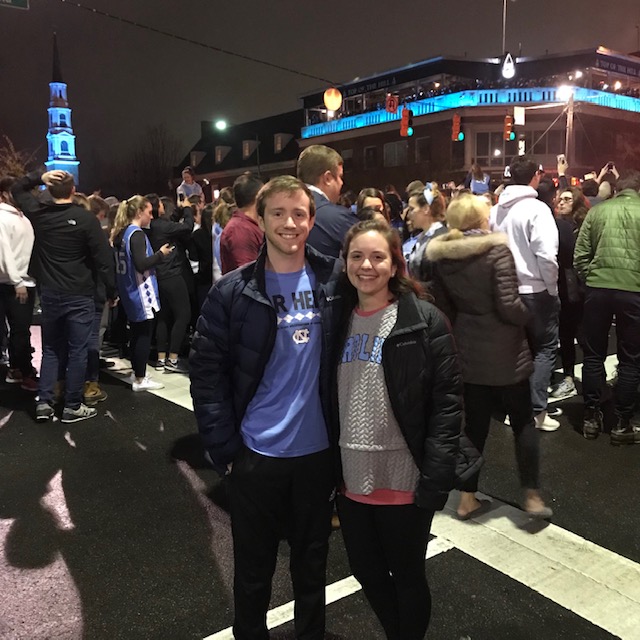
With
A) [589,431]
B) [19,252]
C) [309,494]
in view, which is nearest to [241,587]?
[309,494]

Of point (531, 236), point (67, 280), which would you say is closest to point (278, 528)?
point (531, 236)

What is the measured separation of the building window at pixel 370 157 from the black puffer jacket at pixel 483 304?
131 feet

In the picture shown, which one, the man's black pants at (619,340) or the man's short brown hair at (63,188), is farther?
the man's short brown hair at (63,188)

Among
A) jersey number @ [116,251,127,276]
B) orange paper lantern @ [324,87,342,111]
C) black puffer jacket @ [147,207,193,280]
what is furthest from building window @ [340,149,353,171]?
jersey number @ [116,251,127,276]

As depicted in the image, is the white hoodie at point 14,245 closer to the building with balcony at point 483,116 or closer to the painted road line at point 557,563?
the painted road line at point 557,563

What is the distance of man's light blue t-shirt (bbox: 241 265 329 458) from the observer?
242 cm

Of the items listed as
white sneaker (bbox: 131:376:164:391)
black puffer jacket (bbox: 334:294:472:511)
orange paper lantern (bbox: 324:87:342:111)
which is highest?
orange paper lantern (bbox: 324:87:342:111)

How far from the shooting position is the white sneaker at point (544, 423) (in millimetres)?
5473

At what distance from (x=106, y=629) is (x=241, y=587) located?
3.00ft

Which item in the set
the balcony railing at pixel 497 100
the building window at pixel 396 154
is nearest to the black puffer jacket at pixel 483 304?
the balcony railing at pixel 497 100

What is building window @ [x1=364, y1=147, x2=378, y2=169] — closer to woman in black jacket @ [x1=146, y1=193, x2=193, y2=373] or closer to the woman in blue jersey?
woman in black jacket @ [x1=146, y1=193, x2=193, y2=373]

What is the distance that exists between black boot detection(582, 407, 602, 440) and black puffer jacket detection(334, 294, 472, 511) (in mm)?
3419

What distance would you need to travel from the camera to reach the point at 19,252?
661 centimetres

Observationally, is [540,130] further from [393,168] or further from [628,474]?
[628,474]
